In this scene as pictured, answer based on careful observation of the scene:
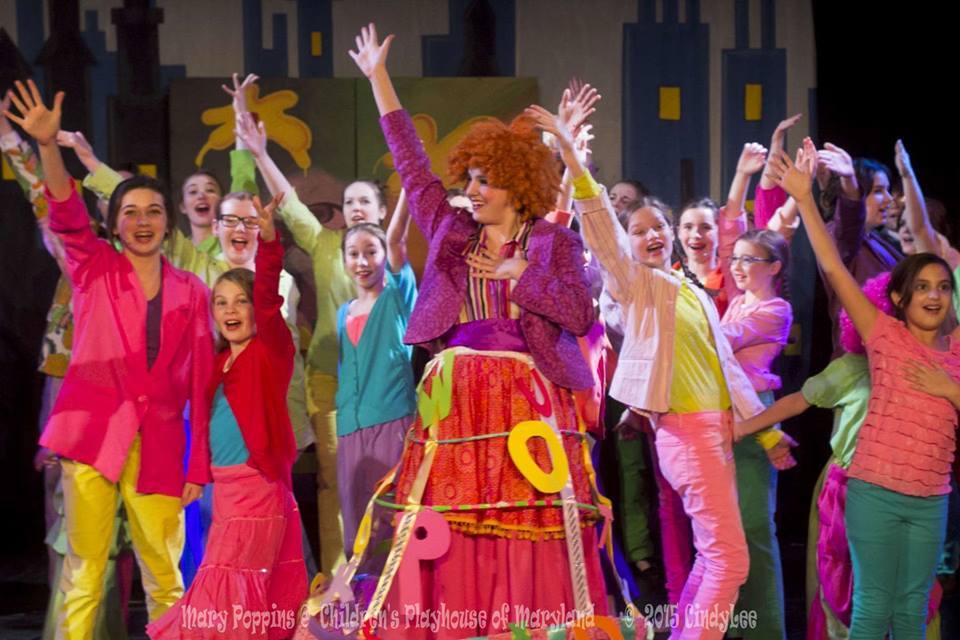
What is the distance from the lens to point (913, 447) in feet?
12.5

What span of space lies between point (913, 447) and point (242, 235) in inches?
112

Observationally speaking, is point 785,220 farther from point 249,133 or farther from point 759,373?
point 249,133

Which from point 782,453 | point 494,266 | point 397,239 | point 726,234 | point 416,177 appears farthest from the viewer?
point 726,234

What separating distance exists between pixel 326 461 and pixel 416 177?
2.05 m

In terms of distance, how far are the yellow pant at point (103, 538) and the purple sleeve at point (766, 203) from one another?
3042mm

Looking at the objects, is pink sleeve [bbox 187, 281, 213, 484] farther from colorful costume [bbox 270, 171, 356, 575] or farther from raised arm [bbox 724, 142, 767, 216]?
raised arm [bbox 724, 142, 767, 216]

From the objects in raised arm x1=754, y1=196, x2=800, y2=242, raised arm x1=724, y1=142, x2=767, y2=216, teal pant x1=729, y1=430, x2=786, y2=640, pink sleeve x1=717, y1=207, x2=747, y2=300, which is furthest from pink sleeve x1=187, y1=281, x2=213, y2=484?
raised arm x1=754, y1=196, x2=800, y2=242

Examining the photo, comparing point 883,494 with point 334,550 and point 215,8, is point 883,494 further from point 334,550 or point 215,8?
point 215,8

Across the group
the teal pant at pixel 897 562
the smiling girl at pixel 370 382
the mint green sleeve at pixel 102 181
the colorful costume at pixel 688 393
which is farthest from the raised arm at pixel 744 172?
the mint green sleeve at pixel 102 181

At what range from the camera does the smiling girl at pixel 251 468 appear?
156 inches

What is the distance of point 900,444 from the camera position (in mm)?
3814

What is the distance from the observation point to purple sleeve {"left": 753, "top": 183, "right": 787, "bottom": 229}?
18.6 feet

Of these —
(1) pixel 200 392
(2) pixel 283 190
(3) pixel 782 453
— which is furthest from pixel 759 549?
(2) pixel 283 190

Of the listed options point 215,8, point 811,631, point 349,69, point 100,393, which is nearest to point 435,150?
point 349,69
